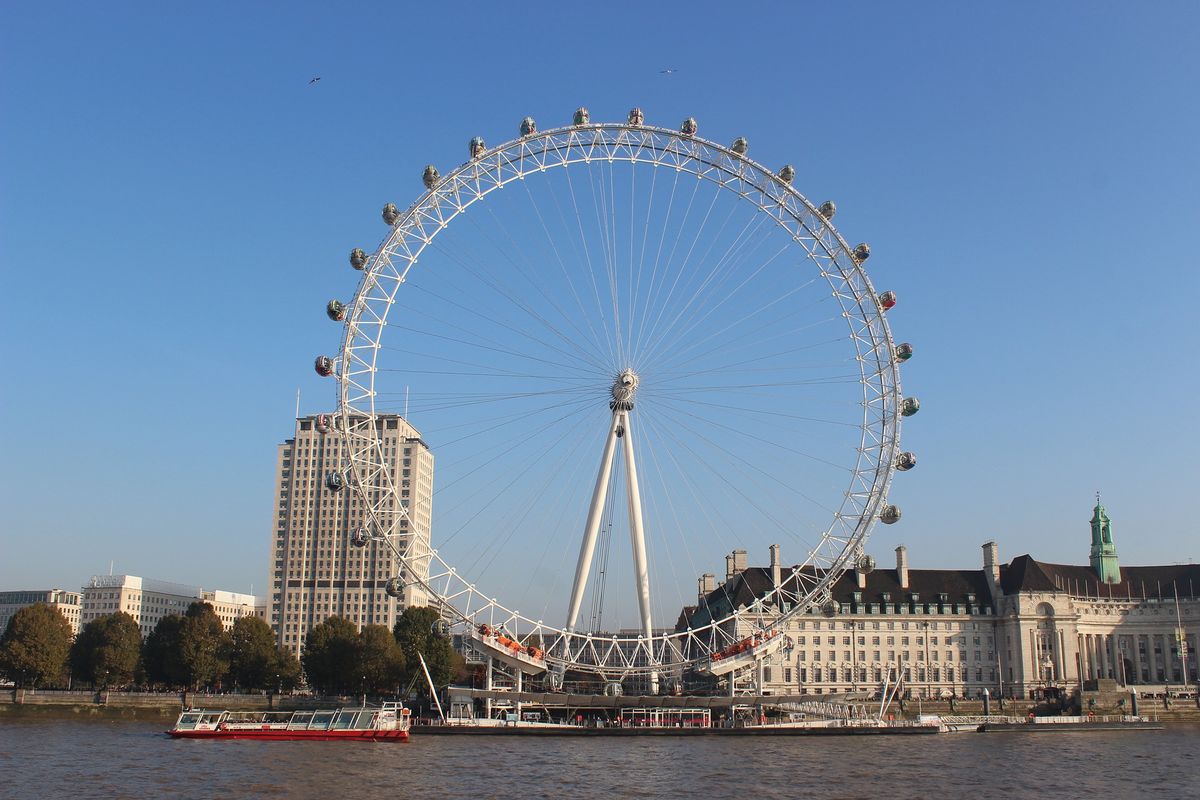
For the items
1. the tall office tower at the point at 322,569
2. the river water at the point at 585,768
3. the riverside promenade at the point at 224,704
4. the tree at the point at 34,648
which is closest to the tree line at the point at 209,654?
the tree at the point at 34,648

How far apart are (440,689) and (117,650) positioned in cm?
3524

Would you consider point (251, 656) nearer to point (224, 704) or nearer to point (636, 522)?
point (224, 704)

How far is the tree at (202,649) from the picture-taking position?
122 m

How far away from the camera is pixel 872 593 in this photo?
139375 mm

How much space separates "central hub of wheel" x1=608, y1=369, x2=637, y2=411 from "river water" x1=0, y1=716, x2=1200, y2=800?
24006 mm

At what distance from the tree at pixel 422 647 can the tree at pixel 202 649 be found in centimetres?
1927

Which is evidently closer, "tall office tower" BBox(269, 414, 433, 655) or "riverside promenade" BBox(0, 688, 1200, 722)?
"riverside promenade" BBox(0, 688, 1200, 722)

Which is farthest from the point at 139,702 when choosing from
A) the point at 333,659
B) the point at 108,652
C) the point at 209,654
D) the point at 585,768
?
the point at 585,768

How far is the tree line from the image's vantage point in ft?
393

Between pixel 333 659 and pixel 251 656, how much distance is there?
1188 cm

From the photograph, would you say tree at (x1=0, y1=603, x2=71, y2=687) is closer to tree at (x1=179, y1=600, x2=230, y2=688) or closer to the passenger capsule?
tree at (x1=179, y1=600, x2=230, y2=688)

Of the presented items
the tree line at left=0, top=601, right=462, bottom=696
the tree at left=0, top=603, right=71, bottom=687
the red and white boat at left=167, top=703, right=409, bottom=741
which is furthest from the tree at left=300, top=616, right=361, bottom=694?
the red and white boat at left=167, top=703, right=409, bottom=741

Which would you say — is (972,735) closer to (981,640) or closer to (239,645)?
(981,640)

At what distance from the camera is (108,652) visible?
122 m
